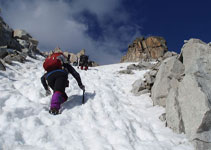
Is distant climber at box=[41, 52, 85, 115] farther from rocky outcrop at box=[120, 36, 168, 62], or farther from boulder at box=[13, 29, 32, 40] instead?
rocky outcrop at box=[120, 36, 168, 62]

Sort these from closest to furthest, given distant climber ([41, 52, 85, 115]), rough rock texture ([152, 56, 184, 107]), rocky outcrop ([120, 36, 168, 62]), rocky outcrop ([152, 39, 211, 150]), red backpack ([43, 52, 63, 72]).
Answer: rocky outcrop ([152, 39, 211, 150]) → distant climber ([41, 52, 85, 115]) → red backpack ([43, 52, 63, 72]) → rough rock texture ([152, 56, 184, 107]) → rocky outcrop ([120, 36, 168, 62])

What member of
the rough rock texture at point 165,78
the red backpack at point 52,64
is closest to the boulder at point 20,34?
the red backpack at point 52,64

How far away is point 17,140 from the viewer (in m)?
3.81

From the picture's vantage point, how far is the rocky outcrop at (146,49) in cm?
9594

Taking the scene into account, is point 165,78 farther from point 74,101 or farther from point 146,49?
point 146,49

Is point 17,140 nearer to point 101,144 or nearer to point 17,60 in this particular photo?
point 101,144

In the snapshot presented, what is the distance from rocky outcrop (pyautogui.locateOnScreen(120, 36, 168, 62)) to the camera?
315 ft

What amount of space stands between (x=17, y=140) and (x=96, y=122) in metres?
2.39

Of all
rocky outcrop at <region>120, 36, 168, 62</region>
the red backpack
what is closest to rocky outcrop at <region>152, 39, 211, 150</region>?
the red backpack

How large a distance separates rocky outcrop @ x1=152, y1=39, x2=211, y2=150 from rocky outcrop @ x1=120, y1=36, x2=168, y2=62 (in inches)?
3455

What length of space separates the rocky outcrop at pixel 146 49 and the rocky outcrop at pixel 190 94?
288ft

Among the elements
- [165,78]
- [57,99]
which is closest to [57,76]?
[57,99]

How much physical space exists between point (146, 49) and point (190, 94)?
96.3 metres

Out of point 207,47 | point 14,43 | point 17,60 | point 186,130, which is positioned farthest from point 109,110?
point 14,43
